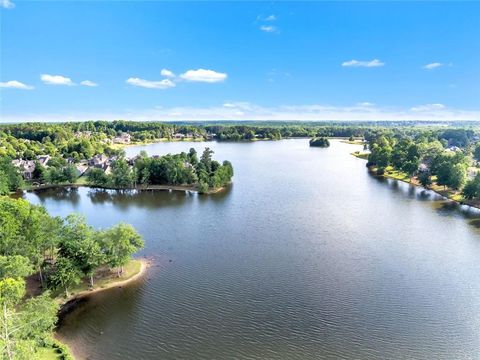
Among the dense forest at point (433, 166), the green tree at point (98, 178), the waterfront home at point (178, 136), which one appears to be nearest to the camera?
the dense forest at point (433, 166)

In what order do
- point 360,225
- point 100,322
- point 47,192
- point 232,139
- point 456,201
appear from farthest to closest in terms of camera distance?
1. point 232,139
2. point 47,192
3. point 456,201
4. point 360,225
5. point 100,322

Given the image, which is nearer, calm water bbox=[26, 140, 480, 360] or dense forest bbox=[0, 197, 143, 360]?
calm water bbox=[26, 140, 480, 360]

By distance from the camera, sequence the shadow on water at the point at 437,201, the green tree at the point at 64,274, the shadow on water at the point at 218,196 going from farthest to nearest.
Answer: the shadow on water at the point at 218,196 < the shadow on water at the point at 437,201 < the green tree at the point at 64,274

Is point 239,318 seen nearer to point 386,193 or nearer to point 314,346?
point 314,346

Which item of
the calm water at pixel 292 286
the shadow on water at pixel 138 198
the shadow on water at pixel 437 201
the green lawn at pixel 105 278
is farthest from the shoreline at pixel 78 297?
the shadow on water at pixel 437 201

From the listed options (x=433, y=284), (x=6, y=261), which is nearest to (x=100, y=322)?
(x=6, y=261)

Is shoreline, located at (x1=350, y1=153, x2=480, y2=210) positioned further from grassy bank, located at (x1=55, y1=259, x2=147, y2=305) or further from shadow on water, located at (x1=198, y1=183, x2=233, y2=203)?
grassy bank, located at (x1=55, y1=259, x2=147, y2=305)

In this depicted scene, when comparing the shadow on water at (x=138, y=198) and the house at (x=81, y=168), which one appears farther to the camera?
the house at (x=81, y=168)

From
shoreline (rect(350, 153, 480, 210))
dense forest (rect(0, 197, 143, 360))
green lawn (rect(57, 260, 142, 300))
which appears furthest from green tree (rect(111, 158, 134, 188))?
shoreline (rect(350, 153, 480, 210))

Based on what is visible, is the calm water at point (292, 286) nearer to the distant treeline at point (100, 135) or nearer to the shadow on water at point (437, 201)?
the shadow on water at point (437, 201)
